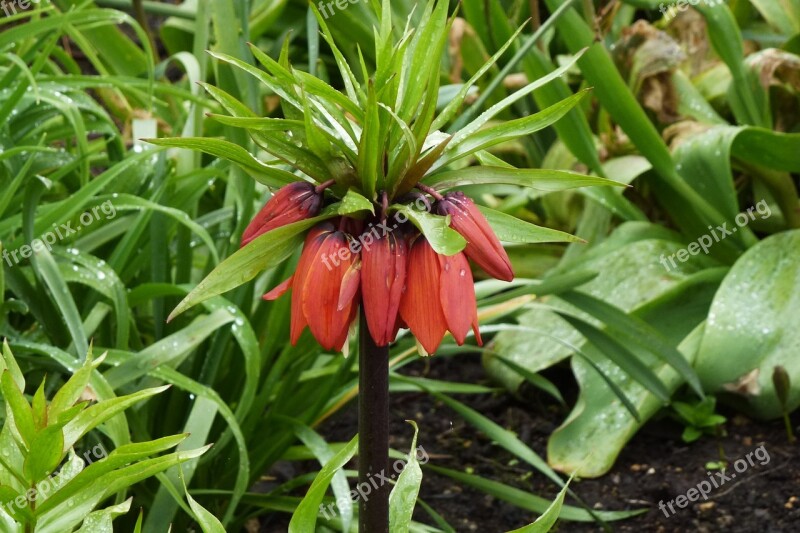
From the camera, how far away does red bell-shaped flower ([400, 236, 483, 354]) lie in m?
0.98

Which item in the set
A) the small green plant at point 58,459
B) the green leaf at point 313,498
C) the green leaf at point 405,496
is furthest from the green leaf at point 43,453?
the green leaf at point 405,496

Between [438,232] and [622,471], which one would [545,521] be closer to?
[438,232]

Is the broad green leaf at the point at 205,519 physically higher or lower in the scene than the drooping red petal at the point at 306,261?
lower

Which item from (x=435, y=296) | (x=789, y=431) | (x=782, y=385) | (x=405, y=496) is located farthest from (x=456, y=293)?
(x=789, y=431)

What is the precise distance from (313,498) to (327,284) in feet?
0.65

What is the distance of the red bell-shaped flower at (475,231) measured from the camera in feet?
3.24

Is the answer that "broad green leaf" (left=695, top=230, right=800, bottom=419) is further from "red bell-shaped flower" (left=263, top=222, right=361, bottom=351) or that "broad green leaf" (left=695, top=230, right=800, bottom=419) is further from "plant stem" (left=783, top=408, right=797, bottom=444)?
"red bell-shaped flower" (left=263, top=222, right=361, bottom=351)

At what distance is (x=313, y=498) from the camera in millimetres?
991

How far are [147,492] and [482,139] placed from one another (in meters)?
0.98

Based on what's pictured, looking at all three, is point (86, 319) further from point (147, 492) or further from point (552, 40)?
point (552, 40)

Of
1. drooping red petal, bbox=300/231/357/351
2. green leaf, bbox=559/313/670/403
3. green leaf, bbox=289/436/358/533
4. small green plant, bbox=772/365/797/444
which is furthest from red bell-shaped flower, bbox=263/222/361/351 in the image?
small green plant, bbox=772/365/797/444

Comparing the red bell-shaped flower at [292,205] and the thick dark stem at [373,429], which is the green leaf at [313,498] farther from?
the red bell-shaped flower at [292,205]

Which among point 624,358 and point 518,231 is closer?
point 518,231

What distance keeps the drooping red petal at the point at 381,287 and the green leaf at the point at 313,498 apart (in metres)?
0.12
